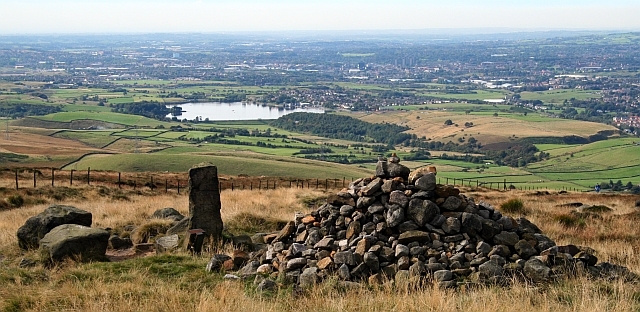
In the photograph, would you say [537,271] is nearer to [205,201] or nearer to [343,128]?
[205,201]

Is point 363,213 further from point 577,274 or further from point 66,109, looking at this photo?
point 66,109

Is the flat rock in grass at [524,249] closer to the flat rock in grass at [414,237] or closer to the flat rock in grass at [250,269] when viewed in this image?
the flat rock in grass at [414,237]

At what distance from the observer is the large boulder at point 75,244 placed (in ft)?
41.2

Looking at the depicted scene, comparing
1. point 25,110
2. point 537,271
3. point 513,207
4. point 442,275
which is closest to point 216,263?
point 442,275

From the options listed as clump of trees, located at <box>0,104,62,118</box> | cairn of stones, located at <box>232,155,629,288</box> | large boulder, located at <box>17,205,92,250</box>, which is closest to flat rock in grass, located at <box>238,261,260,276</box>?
cairn of stones, located at <box>232,155,629,288</box>

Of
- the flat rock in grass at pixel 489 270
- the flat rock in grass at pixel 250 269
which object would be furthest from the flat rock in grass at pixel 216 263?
the flat rock in grass at pixel 489 270

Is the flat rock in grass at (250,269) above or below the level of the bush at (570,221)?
above

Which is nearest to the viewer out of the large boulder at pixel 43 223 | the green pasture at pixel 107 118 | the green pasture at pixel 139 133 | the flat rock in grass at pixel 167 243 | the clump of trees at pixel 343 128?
the flat rock in grass at pixel 167 243

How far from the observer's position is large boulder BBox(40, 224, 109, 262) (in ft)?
41.2

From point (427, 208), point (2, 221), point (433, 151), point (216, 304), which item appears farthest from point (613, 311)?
point (433, 151)

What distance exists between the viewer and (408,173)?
39.5ft

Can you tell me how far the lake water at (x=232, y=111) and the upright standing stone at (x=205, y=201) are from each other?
12924 centimetres

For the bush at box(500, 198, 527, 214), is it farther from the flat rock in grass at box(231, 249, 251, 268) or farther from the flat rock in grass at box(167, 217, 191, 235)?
the flat rock in grass at box(231, 249, 251, 268)

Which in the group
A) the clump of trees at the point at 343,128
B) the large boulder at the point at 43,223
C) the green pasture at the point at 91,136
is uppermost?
the large boulder at the point at 43,223
